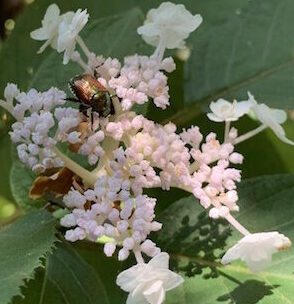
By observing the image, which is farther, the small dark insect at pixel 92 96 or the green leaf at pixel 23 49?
the green leaf at pixel 23 49

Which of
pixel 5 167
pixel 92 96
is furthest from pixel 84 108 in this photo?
pixel 5 167

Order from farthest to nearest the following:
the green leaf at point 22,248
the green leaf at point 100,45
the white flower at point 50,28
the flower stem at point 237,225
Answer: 1. the green leaf at point 100,45
2. the white flower at point 50,28
3. the flower stem at point 237,225
4. the green leaf at point 22,248

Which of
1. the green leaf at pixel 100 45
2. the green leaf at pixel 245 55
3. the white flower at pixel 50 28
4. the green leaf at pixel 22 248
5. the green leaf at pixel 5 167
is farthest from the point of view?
the green leaf at pixel 5 167

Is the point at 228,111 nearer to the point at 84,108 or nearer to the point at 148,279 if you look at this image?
the point at 84,108

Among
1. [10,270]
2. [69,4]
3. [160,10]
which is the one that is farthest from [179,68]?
[10,270]

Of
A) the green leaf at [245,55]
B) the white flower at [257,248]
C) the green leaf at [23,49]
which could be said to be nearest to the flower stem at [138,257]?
the white flower at [257,248]

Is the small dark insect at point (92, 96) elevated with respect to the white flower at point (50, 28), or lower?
lower

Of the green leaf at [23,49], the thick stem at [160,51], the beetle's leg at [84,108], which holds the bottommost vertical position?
the beetle's leg at [84,108]

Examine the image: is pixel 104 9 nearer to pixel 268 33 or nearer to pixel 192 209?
pixel 268 33

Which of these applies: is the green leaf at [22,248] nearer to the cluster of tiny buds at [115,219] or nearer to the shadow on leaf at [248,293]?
the cluster of tiny buds at [115,219]
